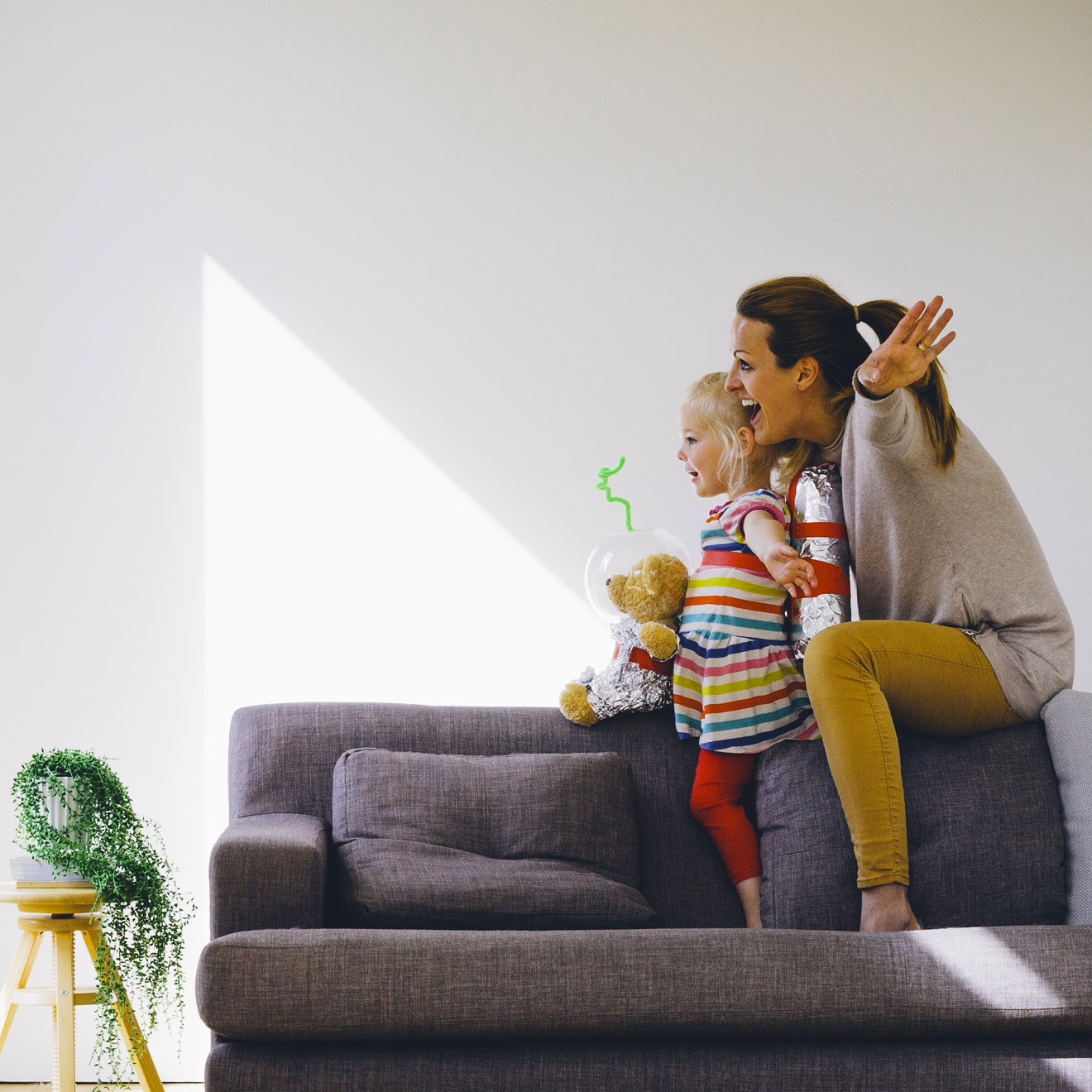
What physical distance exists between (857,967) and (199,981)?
0.80 metres

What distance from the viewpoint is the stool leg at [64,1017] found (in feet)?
6.48

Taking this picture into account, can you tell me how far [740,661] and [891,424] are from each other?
1.61ft

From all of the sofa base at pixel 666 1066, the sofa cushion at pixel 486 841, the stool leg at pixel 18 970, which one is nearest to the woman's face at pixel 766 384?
the sofa cushion at pixel 486 841

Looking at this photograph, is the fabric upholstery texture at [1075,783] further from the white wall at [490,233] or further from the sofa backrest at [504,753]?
the white wall at [490,233]

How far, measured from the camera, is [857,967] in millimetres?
1344

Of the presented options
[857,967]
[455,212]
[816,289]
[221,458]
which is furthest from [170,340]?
A: [857,967]

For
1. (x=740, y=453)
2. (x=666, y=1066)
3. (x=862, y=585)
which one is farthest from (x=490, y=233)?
(x=666, y=1066)

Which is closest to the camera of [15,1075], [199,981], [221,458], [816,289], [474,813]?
[199,981]

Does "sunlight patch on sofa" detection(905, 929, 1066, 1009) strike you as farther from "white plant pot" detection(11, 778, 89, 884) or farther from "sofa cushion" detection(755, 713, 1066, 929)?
"white plant pot" detection(11, 778, 89, 884)

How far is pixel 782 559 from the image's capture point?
6.19 feet

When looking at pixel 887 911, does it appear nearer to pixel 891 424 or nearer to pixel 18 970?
pixel 891 424

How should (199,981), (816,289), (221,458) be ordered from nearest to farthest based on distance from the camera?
(199,981) → (816,289) → (221,458)

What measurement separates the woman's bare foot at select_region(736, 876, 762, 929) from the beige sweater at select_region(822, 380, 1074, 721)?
538mm

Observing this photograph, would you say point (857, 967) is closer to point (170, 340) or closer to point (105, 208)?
point (170, 340)
